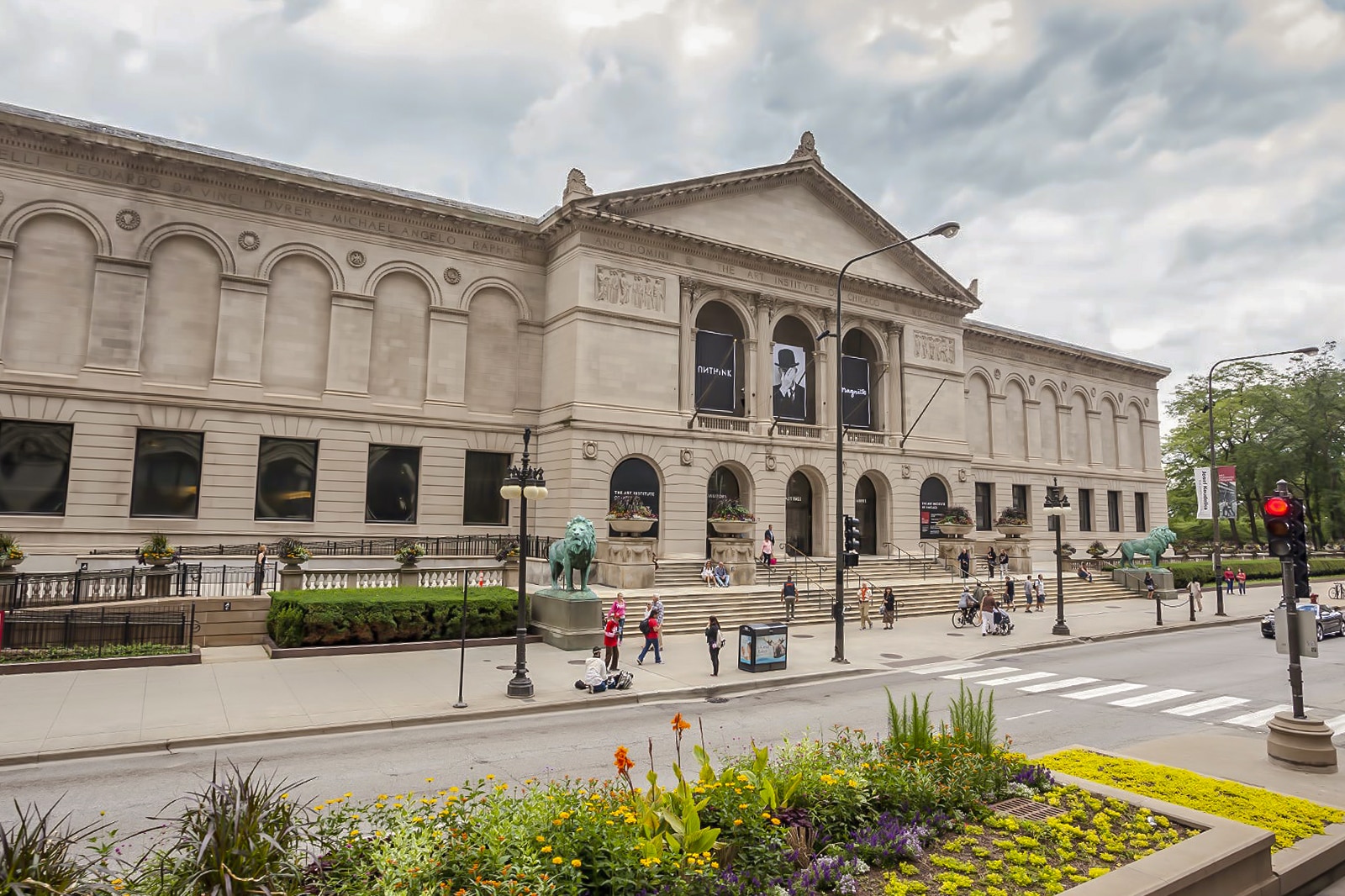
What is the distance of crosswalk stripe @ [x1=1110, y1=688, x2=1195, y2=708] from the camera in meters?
16.1

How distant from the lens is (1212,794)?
8273mm

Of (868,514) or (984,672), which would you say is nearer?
(984,672)

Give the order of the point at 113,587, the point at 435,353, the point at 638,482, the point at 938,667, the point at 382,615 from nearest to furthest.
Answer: the point at 382,615 < the point at 938,667 < the point at 113,587 < the point at 435,353 < the point at 638,482

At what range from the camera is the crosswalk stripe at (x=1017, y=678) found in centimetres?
1869

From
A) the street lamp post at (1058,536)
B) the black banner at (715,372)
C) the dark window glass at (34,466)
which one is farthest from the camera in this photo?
the black banner at (715,372)

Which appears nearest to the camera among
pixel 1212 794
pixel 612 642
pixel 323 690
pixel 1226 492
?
pixel 1212 794

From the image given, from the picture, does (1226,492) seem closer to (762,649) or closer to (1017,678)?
(1017,678)

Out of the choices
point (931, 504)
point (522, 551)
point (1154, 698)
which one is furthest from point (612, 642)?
point (931, 504)

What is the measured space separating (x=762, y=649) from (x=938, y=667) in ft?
17.8

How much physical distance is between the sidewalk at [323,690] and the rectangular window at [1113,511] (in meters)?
38.7

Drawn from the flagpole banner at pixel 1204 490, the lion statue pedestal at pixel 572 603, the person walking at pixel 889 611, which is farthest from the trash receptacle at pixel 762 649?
the flagpole banner at pixel 1204 490

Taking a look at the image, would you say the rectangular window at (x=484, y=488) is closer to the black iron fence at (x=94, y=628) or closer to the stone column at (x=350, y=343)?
the stone column at (x=350, y=343)

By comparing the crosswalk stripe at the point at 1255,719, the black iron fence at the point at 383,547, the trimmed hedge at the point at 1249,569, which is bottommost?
the crosswalk stripe at the point at 1255,719

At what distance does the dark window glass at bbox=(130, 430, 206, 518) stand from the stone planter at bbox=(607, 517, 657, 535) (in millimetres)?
15989
